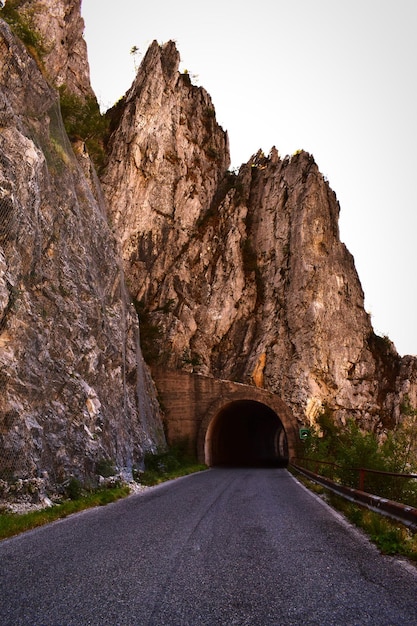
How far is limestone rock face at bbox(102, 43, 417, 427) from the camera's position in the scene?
40178 mm

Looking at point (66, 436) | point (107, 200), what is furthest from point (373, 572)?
point (107, 200)

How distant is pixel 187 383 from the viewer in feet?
110

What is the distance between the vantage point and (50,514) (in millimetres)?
9227

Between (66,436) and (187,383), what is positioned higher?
(187,383)

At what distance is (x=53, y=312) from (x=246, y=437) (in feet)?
152

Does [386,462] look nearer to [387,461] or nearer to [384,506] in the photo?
[387,461]

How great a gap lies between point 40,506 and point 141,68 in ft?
163

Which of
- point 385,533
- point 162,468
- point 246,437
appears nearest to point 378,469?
point 385,533

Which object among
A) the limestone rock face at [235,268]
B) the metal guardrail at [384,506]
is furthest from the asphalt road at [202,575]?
the limestone rock face at [235,268]

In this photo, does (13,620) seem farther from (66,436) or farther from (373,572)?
(66,436)

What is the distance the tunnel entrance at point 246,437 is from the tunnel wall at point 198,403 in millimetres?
1252

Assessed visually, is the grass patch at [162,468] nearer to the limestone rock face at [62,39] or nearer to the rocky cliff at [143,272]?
the rocky cliff at [143,272]

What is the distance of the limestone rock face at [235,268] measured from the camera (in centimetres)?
4018

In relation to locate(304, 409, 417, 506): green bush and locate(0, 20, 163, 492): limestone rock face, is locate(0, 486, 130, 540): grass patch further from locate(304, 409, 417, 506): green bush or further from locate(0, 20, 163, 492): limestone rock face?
locate(304, 409, 417, 506): green bush
